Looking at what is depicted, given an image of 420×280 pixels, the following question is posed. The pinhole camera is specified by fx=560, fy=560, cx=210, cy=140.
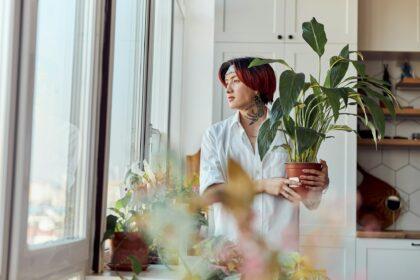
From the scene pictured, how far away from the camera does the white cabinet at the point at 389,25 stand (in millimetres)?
3621

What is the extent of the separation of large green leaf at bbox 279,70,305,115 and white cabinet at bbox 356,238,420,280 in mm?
2199

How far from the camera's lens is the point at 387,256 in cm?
333

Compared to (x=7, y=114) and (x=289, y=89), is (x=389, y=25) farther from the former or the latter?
(x=7, y=114)

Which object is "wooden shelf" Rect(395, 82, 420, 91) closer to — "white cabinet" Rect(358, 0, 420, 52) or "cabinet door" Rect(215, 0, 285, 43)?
"white cabinet" Rect(358, 0, 420, 52)

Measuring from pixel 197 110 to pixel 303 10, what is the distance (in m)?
0.97

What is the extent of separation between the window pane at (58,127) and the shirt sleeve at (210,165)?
0.32m

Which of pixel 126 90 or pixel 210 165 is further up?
pixel 126 90

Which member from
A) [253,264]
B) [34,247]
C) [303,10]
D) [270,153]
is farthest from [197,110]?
[253,264]

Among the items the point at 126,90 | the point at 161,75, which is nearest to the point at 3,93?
the point at 126,90

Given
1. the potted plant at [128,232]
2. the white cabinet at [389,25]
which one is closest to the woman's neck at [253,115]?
the potted plant at [128,232]

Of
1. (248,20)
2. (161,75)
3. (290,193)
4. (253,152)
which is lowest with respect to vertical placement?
(290,193)

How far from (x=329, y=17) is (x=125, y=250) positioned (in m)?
2.47

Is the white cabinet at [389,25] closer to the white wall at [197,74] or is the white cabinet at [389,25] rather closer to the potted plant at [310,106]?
the white wall at [197,74]

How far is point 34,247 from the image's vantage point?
1.10 meters
